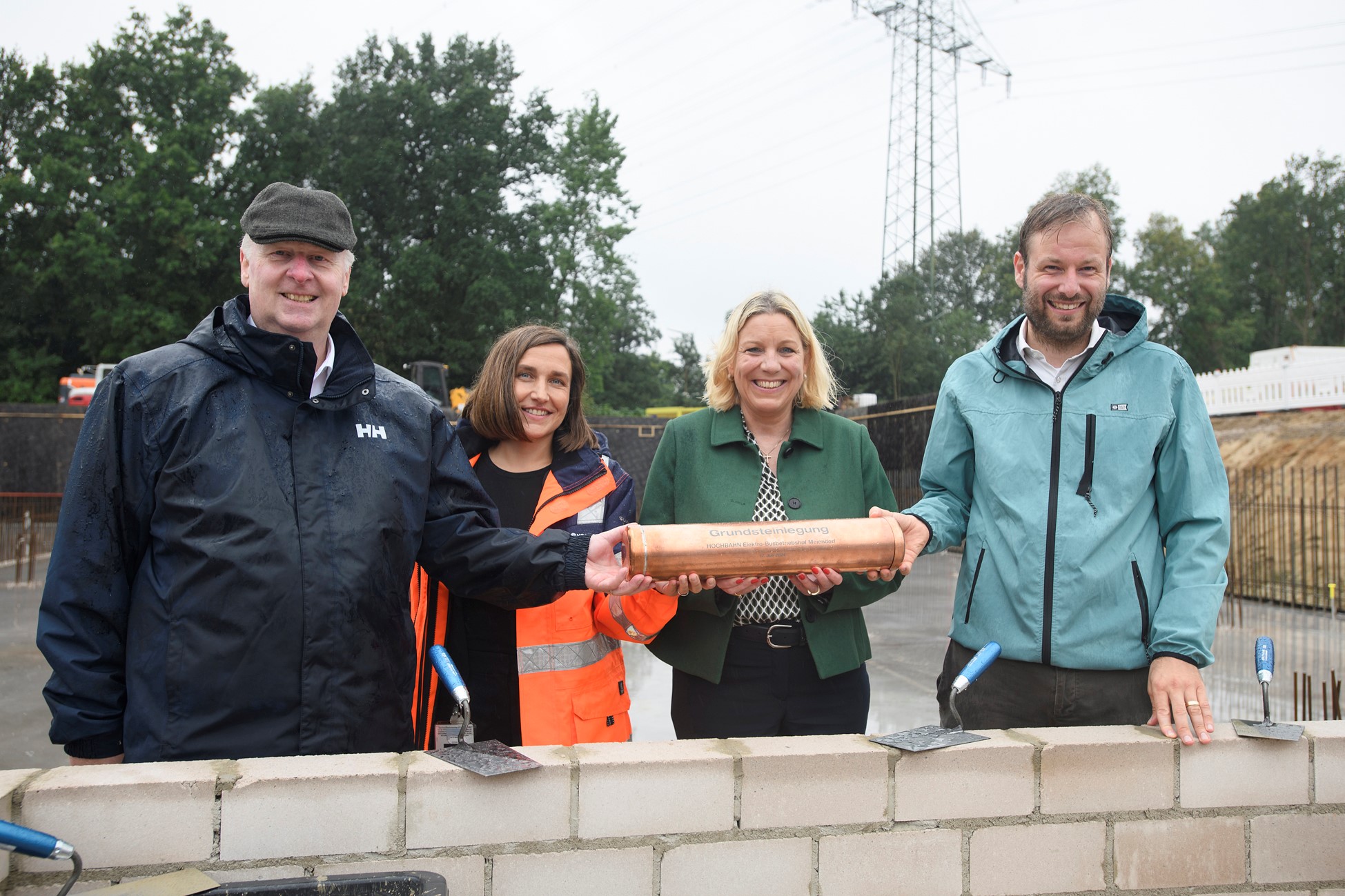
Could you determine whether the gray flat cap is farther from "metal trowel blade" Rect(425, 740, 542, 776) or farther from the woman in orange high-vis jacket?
"metal trowel blade" Rect(425, 740, 542, 776)

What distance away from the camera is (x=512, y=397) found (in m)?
3.22

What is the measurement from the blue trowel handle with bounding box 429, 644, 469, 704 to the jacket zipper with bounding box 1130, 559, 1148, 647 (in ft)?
5.77

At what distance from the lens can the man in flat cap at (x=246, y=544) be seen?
6.89 ft

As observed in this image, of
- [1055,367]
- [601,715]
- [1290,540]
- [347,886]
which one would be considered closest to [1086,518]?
[1055,367]

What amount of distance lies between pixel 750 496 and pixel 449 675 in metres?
1.09

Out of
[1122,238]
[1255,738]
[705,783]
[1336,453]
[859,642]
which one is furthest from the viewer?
[1122,238]

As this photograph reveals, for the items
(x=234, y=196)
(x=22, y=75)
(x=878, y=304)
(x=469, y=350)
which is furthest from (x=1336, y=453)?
(x=22, y=75)

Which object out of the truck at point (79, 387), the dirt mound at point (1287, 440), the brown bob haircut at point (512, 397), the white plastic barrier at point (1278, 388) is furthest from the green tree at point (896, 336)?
the brown bob haircut at point (512, 397)

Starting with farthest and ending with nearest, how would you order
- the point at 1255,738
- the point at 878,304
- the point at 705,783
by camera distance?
the point at 878,304 < the point at 1255,738 < the point at 705,783

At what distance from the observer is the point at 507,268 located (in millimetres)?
34906

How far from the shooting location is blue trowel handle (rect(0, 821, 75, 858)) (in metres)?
1.68

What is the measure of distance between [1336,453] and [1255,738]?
12.5 m

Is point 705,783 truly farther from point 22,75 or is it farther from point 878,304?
point 22,75

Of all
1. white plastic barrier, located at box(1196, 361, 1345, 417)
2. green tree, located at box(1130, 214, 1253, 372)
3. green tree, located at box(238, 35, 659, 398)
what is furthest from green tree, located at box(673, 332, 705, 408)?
white plastic barrier, located at box(1196, 361, 1345, 417)
